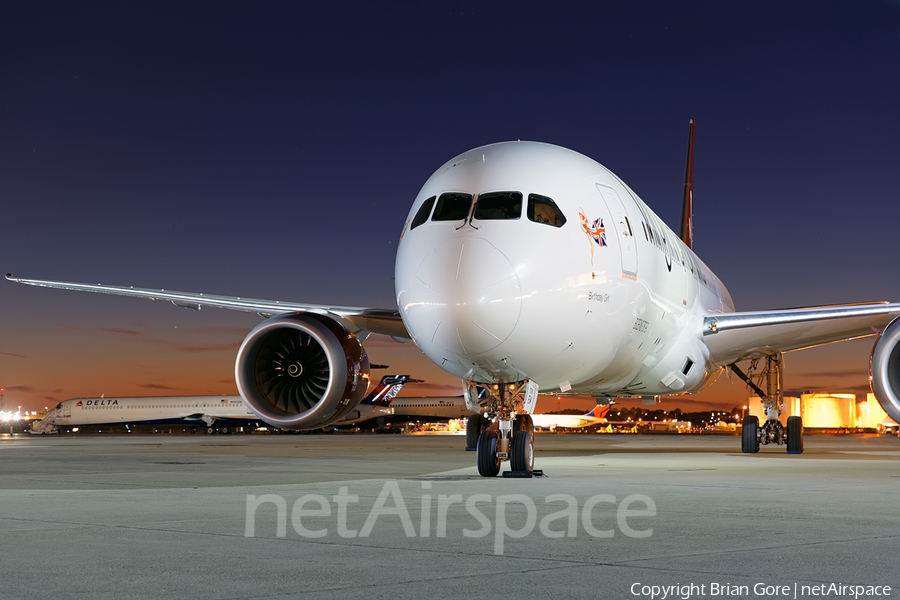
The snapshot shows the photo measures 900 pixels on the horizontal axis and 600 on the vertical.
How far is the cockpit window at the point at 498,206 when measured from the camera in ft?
32.9

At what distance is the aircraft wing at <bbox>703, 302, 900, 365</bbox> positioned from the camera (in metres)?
14.3

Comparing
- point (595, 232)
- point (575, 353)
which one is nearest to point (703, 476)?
point (575, 353)

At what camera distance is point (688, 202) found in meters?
28.0

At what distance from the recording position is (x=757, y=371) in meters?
19.8

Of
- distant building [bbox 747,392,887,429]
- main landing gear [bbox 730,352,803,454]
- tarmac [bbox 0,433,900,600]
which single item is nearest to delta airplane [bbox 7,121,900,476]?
tarmac [bbox 0,433,900,600]

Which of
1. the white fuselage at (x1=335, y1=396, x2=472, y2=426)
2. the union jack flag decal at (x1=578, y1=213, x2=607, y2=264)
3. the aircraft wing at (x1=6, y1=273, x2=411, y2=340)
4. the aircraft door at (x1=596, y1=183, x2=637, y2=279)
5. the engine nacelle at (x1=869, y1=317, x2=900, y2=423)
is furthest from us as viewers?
the white fuselage at (x1=335, y1=396, x2=472, y2=426)

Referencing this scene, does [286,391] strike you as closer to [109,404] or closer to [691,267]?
[691,267]

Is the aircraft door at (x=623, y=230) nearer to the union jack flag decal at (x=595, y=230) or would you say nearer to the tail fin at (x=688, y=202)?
the union jack flag decal at (x=595, y=230)

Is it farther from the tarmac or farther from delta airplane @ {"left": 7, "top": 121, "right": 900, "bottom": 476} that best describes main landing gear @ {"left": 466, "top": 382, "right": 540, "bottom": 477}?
the tarmac

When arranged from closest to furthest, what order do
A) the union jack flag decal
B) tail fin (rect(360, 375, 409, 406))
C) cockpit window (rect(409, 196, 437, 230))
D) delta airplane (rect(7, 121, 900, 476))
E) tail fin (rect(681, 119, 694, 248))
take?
delta airplane (rect(7, 121, 900, 476))
cockpit window (rect(409, 196, 437, 230))
the union jack flag decal
tail fin (rect(681, 119, 694, 248))
tail fin (rect(360, 375, 409, 406))

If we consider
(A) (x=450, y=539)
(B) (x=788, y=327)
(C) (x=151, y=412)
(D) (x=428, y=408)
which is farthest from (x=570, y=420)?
(A) (x=450, y=539)

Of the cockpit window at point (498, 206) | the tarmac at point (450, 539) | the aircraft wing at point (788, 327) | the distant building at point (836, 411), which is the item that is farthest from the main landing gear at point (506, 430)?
the distant building at point (836, 411)

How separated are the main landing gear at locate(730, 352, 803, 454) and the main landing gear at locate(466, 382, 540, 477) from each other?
9.62 metres

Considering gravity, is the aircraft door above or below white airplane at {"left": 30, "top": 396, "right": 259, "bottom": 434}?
above
